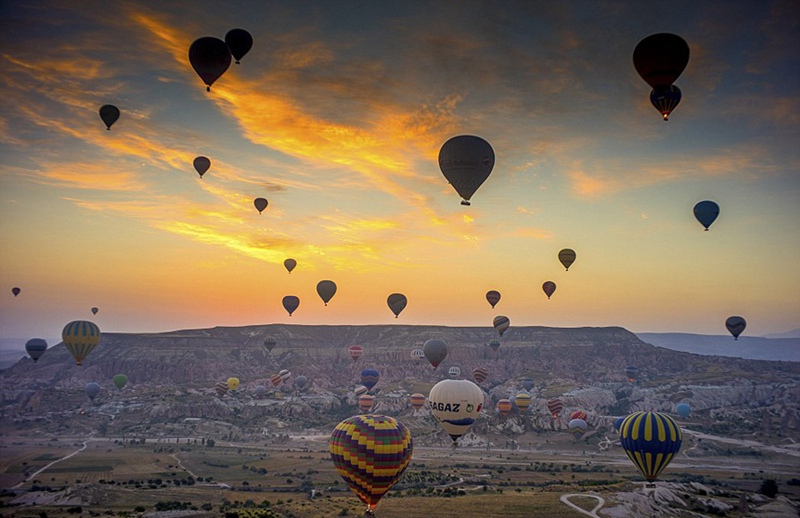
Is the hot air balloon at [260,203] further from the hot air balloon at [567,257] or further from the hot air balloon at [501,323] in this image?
the hot air balloon at [501,323]

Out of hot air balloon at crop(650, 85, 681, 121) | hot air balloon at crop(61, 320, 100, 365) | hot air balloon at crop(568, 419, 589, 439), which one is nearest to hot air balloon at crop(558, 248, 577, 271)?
hot air balloon at crop(650, 85, 681, 121)

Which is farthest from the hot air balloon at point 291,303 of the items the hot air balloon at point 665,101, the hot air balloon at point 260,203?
the hot air balloon at point 665,101

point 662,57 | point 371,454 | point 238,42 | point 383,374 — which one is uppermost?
point 238,42

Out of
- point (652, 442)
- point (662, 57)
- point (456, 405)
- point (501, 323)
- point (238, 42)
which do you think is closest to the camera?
point (662, 57)

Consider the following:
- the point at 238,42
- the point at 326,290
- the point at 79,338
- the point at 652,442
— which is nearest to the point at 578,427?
the point at 326,290

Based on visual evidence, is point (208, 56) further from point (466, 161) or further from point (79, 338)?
point (79, 338)

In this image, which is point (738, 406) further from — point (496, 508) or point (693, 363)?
point (496, 508)

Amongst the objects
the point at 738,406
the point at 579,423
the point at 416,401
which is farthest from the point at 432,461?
the point at 738,406

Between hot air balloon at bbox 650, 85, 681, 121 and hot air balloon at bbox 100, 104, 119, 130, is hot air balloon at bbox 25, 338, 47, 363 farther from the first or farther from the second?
hot air balloon at bbox 650, 85, 681, 121
